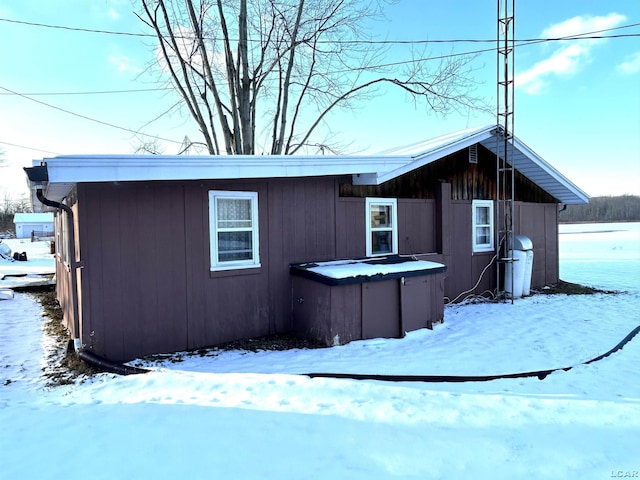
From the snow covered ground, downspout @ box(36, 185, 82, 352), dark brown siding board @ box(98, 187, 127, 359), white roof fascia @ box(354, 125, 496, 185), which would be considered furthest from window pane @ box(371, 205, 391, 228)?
downspout @ box(36, 185, 82, 352)

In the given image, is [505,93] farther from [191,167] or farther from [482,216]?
[191,167]

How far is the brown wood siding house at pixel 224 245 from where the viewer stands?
467 cm

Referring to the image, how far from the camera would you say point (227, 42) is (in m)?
14.8

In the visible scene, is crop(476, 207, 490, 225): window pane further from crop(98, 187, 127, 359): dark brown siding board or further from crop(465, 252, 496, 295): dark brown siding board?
crop(98, 187, 127, 359): dark brown siding board

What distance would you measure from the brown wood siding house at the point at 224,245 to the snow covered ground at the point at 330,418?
2.04ft

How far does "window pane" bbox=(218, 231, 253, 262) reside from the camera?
5.62m

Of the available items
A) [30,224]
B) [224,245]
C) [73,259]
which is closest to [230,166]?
[224,245]

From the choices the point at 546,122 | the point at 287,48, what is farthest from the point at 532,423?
the point at 287,48

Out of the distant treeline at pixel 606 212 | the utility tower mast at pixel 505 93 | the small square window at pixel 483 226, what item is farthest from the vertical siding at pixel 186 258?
the distant treeline at pixel 606 212

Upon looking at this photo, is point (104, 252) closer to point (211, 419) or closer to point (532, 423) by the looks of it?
point (211, 419)

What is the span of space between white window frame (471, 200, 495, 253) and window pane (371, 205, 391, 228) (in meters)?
2.58

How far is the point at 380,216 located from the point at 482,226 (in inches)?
127

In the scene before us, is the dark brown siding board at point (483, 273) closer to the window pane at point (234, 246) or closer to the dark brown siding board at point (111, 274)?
the window pane at point (234, 246)

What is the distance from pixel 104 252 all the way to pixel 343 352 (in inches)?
126
